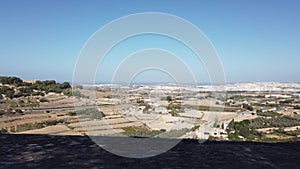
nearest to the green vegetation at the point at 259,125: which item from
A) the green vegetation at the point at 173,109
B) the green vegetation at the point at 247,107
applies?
the green vegetation at the point at 247,107

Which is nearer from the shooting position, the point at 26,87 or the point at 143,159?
the point at 143,159

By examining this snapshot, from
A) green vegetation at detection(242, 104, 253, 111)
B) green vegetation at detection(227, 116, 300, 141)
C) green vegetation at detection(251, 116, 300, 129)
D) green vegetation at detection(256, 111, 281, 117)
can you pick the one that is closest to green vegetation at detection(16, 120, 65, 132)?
green vegetation at detection(227, 116, 300, 141)

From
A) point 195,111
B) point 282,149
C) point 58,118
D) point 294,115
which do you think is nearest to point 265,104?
point 294,115

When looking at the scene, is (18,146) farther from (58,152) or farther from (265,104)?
(265,104)

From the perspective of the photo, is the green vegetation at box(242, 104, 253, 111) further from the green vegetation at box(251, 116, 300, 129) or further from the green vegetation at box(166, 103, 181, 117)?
the green vegetation at box(166, 103, 181, 117)

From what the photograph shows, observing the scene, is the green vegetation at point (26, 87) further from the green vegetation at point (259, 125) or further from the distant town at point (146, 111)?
the green vegetation at point (259, 125)

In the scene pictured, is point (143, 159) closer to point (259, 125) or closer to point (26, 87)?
point (259, 125)

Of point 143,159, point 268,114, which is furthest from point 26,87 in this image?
point 143,159
